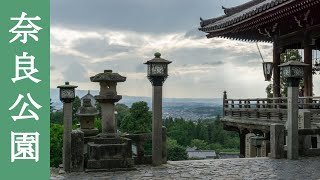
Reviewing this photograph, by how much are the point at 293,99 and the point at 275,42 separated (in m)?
10.2

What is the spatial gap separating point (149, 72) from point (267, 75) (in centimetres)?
→ 1319

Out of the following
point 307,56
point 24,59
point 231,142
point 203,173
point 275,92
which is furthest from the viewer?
point 231,142

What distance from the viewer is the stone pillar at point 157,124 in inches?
506

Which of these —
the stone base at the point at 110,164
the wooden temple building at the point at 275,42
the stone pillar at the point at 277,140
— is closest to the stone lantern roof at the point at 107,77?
the stone base at the point at 110,164

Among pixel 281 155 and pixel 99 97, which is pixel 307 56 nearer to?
pixel 281 155

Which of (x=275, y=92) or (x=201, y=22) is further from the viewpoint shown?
(x=201, y=22)

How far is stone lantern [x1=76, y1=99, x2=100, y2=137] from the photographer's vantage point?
53.1ft

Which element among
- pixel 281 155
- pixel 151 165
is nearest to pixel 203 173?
pixel 151 165

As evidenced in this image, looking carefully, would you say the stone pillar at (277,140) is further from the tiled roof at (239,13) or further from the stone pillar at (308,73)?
the stone pillar at (308,73)

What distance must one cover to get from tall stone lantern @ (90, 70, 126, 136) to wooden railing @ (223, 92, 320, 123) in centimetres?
896

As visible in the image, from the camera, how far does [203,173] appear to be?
→ 11727 mm

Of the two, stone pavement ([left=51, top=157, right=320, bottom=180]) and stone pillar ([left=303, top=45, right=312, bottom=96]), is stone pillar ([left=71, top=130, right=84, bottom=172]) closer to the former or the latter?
stone pavement ([left=51, top=157, right=320, bottom=180])

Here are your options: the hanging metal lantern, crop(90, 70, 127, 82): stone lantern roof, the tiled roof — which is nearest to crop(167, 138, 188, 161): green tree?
the tiled roof

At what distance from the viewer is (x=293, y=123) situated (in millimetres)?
14414
